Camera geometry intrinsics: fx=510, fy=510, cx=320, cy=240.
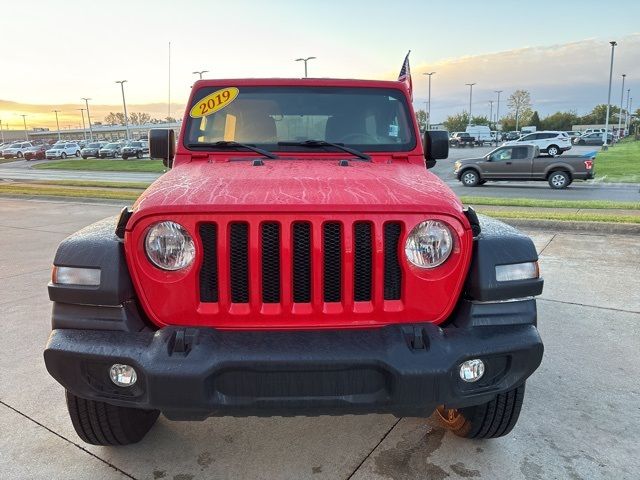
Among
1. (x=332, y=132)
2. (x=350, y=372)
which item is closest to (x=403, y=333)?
(x=350, y=372)

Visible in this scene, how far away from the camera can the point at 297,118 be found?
3.49 metres

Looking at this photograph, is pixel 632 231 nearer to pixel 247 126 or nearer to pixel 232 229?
pixel 247 126

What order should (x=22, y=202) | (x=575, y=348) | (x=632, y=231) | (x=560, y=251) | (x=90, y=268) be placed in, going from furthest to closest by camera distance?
(x=22, y=202) < (x=632, y=231) < (x=560, y=251) < (x=575, y=348) < (x=90, y=268)

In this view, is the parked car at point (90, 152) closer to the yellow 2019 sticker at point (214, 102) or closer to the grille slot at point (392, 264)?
the yellow 2019 sticker at point (214, 102)

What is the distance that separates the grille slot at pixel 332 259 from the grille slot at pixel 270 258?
21 cm

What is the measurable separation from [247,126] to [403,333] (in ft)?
6.30

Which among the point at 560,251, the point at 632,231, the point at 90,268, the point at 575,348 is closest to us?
the point at 90,268

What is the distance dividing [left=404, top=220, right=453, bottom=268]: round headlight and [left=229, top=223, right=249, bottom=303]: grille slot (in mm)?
704

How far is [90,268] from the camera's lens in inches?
89.4

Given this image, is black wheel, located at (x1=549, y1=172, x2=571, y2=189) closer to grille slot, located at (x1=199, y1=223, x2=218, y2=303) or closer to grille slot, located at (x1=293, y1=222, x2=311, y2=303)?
grille slot, located at (x1=293, y1=222, x2=311, y2=303)

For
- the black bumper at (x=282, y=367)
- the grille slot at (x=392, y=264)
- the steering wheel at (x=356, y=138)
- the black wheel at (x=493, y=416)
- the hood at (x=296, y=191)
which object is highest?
the steering wheel at (x=356, y=138)

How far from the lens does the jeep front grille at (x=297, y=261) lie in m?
2.20

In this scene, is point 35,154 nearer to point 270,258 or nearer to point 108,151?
point 108,151

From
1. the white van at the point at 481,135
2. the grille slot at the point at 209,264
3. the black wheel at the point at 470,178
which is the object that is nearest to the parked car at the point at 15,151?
the white van at the point at 481,135
